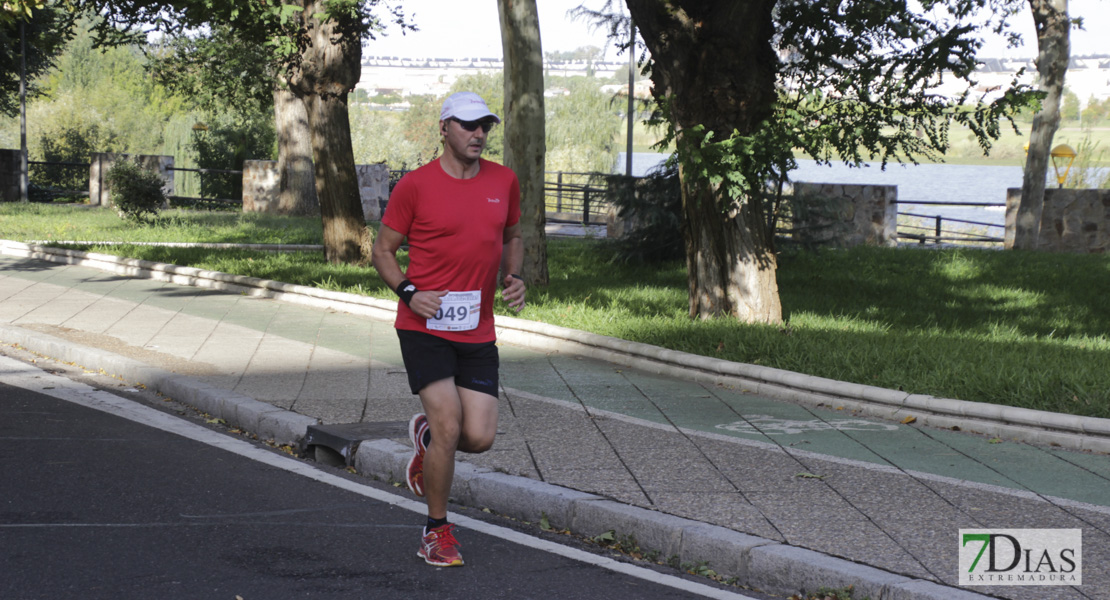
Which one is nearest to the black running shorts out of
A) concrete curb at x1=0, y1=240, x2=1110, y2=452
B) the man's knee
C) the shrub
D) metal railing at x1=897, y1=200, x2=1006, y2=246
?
the man's knee

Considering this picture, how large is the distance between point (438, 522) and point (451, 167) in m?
1.49

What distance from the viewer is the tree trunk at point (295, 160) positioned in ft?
96.0

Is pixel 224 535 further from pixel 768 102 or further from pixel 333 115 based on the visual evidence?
pixel 333 115

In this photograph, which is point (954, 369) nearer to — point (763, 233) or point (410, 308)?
point (763, 233)

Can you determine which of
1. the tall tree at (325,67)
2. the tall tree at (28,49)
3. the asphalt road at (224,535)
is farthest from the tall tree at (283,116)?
the asphalt road at (224,535)

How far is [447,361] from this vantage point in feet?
15.4

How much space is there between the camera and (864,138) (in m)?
10.5

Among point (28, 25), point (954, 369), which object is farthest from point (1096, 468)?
point (28, 25)

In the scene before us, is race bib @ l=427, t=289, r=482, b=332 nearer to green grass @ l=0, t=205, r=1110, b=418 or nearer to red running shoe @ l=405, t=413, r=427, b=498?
red running shoe @ l=405, t=413, r=427, b=498

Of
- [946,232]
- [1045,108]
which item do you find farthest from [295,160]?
[946,232]

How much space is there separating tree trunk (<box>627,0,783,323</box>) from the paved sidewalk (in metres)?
1.93

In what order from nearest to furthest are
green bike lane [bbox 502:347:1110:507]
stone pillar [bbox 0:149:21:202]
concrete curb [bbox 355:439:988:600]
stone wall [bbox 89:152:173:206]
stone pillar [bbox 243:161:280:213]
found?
1. concrete curb [bbox 355:439:988:600]
2. green bike lane [bbox 502:347:1110:507]
3. stone pillar [bbox 243:161:280:213]
4. stone wall [bbox 89:152:173:206]
5. stone pillar [bbox 0:149:21:202]

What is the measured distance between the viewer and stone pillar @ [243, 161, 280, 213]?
99.7 feet

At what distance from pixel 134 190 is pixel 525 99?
11976 mm
